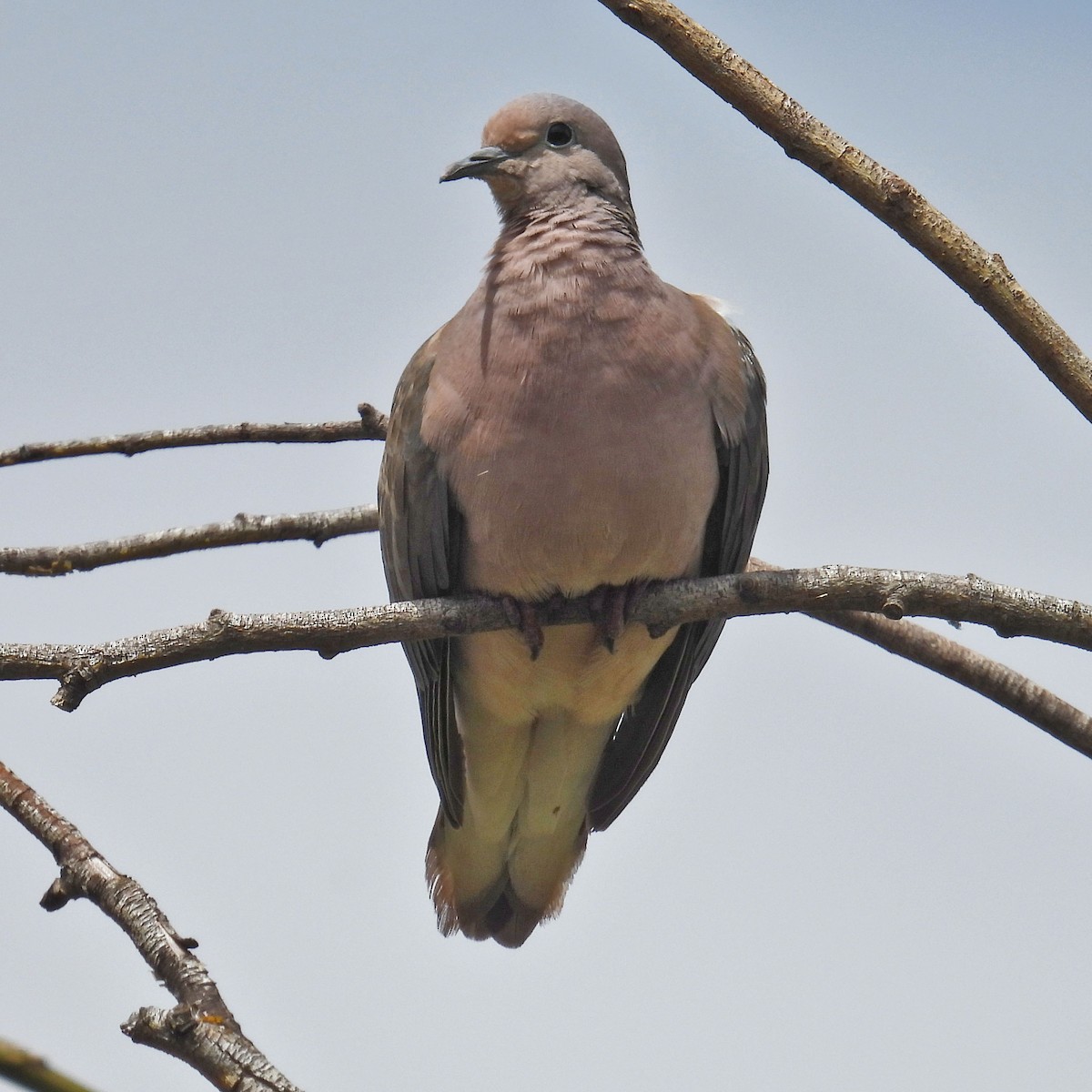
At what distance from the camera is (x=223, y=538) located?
4.55m

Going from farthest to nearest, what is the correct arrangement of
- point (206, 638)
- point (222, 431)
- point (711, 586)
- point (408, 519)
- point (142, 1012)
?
1. point (222, 431)
2. point (408, 519)
3. point (711, 586)
4. point (206, 638)
5. point (142, 1012)

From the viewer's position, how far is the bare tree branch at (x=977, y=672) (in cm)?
393

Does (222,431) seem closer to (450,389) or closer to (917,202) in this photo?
(450,389)

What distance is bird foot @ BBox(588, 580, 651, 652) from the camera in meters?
3.89

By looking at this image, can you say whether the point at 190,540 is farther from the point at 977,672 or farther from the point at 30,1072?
the point at 30,1072

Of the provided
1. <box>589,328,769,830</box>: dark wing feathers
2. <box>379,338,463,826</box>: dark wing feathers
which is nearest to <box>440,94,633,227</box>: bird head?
<box>379,338,463,826</box>: dark wing feathers

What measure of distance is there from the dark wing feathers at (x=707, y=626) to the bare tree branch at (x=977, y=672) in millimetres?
215

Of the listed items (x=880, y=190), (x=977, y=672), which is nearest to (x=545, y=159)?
(x=880, y=190)

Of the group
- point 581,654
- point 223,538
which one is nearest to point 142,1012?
point 581,654

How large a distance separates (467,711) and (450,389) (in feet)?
4.23

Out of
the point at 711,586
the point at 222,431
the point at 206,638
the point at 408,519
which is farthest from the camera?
the point at 222,431

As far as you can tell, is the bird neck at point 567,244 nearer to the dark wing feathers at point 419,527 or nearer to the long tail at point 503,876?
the dark wing feathers at point 419,527

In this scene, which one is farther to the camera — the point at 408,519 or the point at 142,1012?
the point at 408,519

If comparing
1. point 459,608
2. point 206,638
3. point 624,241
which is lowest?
point 206,638
